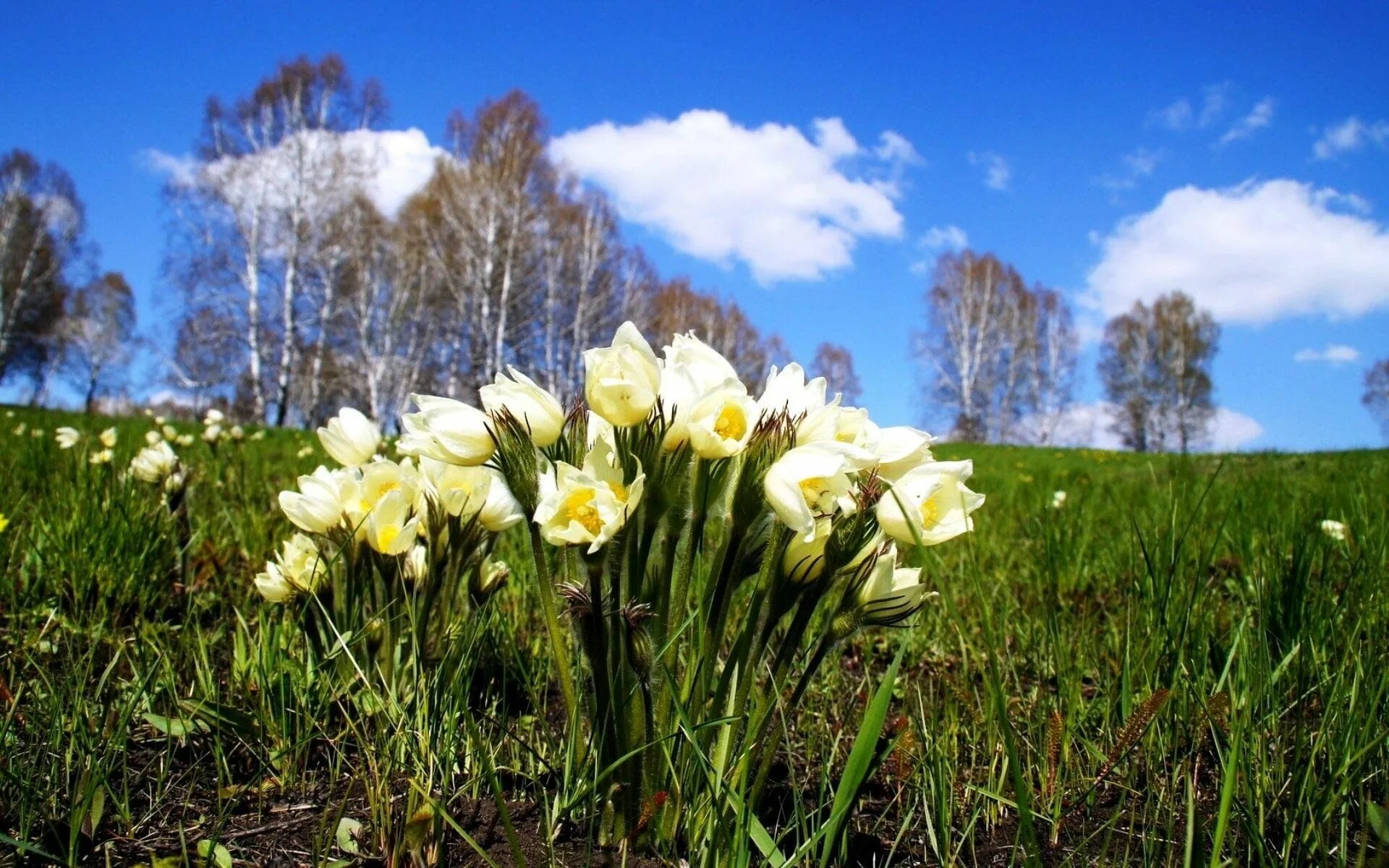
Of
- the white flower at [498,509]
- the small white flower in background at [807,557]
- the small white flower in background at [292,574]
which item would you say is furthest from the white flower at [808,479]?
the small white flower in background at [292,574]

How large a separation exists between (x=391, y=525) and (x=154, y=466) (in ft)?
5.23

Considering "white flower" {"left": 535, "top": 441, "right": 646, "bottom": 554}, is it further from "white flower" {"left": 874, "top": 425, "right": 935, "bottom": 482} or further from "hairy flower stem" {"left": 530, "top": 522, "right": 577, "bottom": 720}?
"white flower" {"left": 874, "top": 425, "right": 935, "bottom": 482}

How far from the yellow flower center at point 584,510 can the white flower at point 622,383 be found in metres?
0.10

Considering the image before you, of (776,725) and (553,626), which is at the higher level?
(553,626)

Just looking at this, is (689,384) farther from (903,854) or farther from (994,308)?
(994,308)

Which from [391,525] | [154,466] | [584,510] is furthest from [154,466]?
[584,510]

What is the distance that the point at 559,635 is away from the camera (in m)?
1.09

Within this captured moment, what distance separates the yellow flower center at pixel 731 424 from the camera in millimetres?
983

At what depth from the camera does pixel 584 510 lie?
0.98 meters

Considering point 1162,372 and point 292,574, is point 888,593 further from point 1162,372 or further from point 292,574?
point 1162,372

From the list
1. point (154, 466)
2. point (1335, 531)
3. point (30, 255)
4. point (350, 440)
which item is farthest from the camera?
point (30, 255)

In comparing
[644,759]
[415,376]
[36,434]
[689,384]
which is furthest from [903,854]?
[415,376]

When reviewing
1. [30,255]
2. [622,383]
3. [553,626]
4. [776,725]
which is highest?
[30,255]

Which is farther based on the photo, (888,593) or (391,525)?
(391,525)
